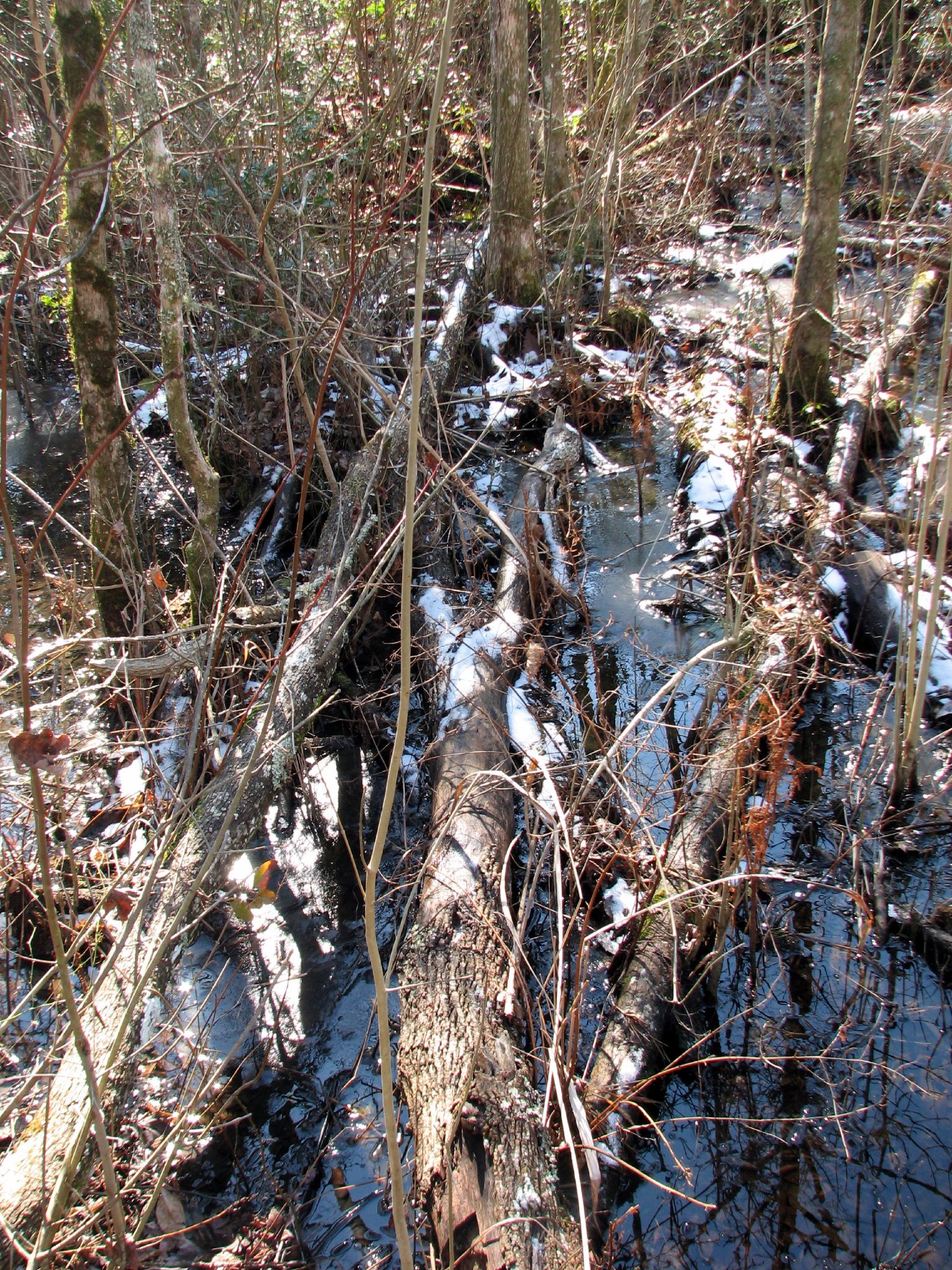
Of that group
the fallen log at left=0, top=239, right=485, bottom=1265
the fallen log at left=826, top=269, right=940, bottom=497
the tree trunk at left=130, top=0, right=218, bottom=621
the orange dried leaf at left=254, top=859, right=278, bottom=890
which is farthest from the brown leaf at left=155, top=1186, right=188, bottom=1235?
the fallen log at left=826, top=269, right=940, bottom=497

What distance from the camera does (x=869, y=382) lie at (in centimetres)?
625

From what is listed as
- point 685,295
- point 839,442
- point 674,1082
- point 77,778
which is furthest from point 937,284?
point 77,778

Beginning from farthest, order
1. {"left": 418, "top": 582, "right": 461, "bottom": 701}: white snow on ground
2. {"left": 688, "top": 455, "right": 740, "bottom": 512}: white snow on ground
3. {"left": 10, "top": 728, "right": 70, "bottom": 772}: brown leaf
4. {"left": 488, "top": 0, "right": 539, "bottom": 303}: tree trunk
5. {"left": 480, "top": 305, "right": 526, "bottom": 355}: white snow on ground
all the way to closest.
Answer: {"left": 480, "top": 305, "right": 526, "bottom": 355}: white snow on ground → {"left": 488, "top": 0, "right": 539, "bottom": 303}: tree trunk → {"left": 688, "top": 455, "right": 740, "bottom": 512}: white snow on ground → {"left": 418, "top": 582, "right": 461, "bottom": 701}: white snow on ground → {"left": 10, "top": 728, "right": 70, "bottom": 772}: brown leaf

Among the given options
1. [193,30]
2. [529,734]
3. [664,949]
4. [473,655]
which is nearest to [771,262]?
A: [193,30]

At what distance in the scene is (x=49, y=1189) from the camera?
81.1 inches

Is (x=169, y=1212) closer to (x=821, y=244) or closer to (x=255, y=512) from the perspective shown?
(x=255, y=512)

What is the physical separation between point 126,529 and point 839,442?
462cm

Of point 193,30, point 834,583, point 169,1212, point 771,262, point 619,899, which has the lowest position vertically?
point 169,1212

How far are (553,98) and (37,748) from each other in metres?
9.41

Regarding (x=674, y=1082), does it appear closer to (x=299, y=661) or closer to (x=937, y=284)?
(x=299, y=661)

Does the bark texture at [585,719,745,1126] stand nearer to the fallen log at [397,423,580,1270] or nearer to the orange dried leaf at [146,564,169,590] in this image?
the fallen log at [397,423,580,1270]

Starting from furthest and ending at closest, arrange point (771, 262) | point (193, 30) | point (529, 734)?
Result: point (771, 262) < point (193, 30) < point (529, 734)

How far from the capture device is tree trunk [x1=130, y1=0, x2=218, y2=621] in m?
3.31

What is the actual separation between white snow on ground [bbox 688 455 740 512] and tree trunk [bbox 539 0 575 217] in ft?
13.1
